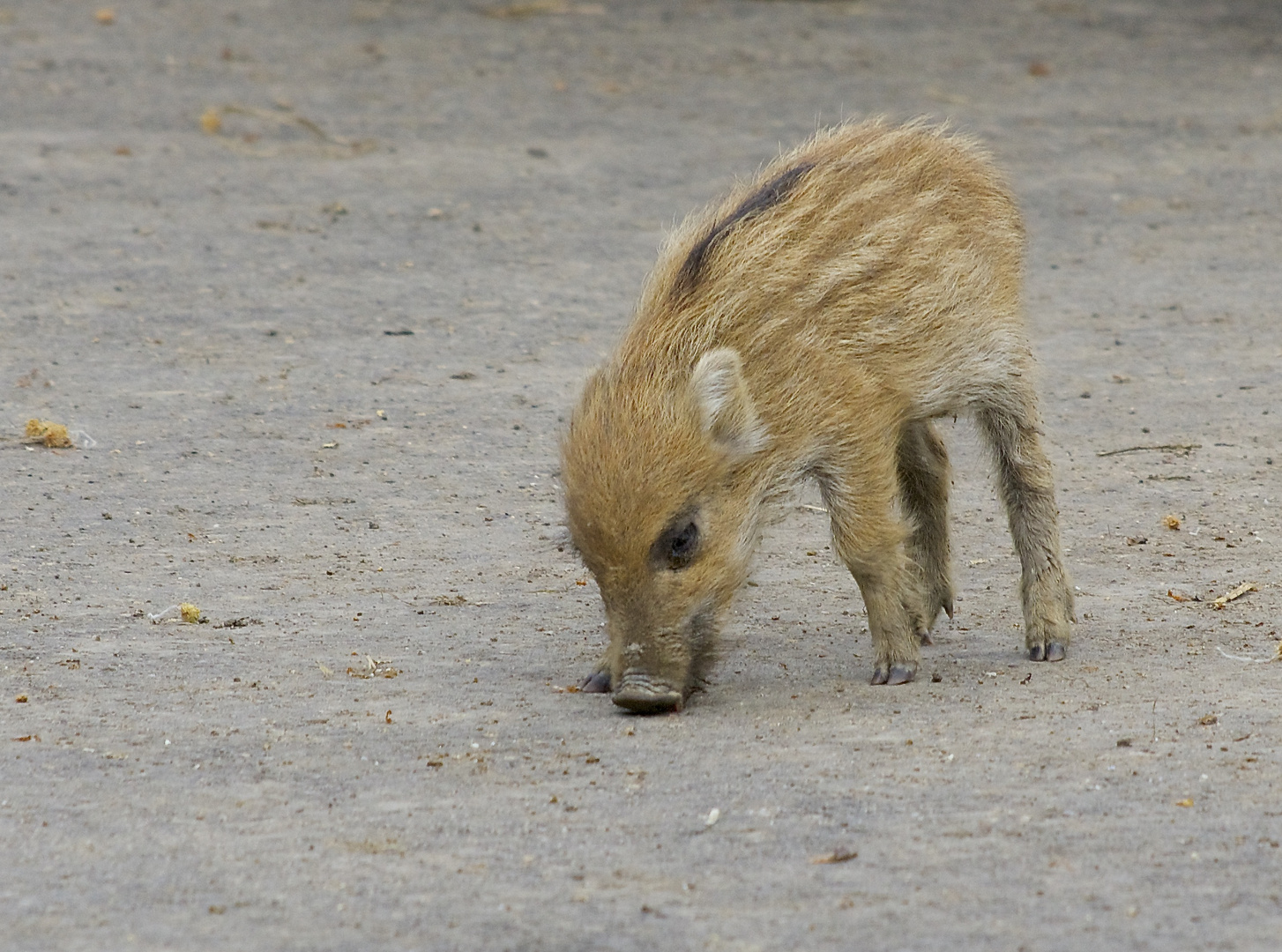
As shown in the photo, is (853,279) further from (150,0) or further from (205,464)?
(150,0)

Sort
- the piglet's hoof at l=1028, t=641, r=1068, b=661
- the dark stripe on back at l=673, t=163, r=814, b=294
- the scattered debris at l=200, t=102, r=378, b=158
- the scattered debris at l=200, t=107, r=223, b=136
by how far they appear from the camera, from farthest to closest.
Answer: the scattered debris at l=200, t=107, r=223, b=136, the scattered debris at l=200, t=102, r=378, b=158, the piglet's hoof at l=1028, t=641, r=1068, b=661, the dark stripe on back at l=673, t=163, r=814, b=294

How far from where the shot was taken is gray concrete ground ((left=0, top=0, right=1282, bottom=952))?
13.8ft

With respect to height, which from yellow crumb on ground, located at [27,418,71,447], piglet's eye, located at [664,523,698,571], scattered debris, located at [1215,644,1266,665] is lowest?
yellow crumb on ground, located at [27,418,71,447]

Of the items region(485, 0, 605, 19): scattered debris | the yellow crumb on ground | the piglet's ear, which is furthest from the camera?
region(485, 0, 605, 19): scattered debris

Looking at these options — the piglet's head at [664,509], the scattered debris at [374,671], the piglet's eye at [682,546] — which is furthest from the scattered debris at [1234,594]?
the scattered debris at [374,671]

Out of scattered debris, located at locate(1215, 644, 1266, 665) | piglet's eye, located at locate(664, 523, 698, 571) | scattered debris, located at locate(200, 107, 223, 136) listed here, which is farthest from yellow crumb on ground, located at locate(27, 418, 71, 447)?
scattered debris, located at locate(200, 107, 223, 136)

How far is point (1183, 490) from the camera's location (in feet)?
25.8

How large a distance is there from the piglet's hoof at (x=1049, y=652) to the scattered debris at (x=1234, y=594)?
70cm

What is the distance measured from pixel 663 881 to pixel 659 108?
37.7 ft

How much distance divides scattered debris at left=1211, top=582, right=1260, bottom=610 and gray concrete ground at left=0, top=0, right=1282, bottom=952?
3.2 inches

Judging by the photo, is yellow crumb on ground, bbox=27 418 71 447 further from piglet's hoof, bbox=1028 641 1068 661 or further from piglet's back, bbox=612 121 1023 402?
piglet's hoof, bbox=1028 641 1068 661

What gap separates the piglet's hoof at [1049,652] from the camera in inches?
239

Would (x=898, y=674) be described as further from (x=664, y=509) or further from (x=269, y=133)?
(x=269, y=133)

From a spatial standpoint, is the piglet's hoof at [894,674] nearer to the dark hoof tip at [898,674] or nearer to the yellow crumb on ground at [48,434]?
the dark hoof tip at [898,674]
